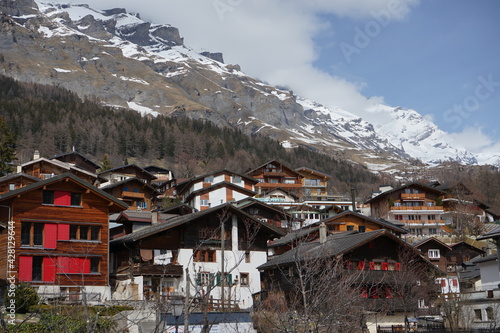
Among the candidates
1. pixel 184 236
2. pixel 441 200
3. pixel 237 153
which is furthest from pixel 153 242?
pixel 237 153

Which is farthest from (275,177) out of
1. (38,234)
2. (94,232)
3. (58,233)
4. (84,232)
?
(38,234)

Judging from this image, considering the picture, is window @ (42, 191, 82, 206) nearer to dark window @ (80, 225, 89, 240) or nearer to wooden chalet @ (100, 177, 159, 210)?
dark window @ (80, 225, 89, 240)

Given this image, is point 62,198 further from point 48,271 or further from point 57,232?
point 48,271

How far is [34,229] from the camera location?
126ft

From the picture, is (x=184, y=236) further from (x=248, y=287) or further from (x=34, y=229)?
(x=34, y=229)

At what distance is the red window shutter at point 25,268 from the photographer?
121ft

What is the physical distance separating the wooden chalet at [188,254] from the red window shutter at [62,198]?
17.5 feet

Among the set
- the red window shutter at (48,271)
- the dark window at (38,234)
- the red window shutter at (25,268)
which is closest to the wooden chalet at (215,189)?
the dark window at (38,234)

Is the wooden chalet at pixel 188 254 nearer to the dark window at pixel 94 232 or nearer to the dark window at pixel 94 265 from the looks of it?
the dark window at pixel 94 232

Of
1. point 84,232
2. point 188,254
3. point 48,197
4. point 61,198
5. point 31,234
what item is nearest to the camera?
point 31,234

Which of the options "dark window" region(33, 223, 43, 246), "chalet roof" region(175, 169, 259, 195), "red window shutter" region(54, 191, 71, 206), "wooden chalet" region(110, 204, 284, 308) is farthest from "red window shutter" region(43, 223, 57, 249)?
"chalet roof" region(175, 169, 259, 195)

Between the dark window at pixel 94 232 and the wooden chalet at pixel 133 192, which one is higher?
the wooden chalet at pixel 133 192

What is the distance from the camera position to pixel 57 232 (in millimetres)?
38781

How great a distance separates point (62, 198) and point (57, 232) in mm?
2364
